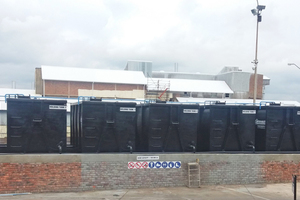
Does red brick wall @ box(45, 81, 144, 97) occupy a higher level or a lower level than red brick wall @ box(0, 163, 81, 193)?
higher

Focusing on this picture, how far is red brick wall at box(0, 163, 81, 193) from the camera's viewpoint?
7816mm

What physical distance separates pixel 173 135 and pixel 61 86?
98.5 feet

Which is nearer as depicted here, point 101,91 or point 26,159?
point 26,159

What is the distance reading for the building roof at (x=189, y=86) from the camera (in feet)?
136

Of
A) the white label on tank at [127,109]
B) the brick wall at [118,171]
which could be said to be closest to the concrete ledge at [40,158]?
the brick wall at [118,171]

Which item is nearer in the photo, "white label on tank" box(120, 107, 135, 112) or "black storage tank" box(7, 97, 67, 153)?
"black storage tank" box(7, 97, 67, 153)

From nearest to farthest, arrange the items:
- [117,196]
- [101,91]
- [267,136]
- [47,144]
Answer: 1. [117,196]
2. [47,144]
3. [267,136]
4. [101,91]

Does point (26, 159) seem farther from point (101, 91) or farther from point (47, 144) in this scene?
point (101, 91)

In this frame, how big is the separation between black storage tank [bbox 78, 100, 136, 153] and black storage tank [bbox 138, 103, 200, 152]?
1.90 ft

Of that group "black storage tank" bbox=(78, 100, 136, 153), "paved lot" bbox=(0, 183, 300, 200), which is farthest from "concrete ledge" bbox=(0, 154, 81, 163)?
"paved lot" bbox=(0, 183, 300, 200)

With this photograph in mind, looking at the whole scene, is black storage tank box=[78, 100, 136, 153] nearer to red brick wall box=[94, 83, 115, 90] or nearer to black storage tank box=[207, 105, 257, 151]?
black storage tank box=[207, 105, 257, 151]

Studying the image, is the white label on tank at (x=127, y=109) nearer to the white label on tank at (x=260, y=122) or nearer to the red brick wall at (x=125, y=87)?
the white label on tank at (x=260, y=122)

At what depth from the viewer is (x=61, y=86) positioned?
119 feet

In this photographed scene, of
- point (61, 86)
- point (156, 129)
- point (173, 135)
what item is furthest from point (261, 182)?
point (61, 86)
